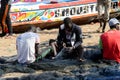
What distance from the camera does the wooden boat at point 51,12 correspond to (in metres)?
15.0

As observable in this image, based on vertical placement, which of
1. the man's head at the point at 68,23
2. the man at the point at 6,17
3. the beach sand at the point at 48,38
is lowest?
the beach sand at the point at 48,38

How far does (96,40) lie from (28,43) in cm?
369

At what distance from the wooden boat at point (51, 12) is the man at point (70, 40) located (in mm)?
4710

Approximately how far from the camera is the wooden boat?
15.0 meters

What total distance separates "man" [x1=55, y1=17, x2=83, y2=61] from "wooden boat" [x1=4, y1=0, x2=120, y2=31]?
4710mm

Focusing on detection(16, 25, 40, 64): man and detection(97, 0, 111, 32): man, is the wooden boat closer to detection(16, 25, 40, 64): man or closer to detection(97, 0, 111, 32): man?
detection(97, 0, 111, 32): man

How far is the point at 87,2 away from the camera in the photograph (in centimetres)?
1631

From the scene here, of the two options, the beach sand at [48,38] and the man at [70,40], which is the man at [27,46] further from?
the beach sand at [48,38]

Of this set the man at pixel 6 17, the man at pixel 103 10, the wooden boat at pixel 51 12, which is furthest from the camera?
the wooden boat at pixel 51 12

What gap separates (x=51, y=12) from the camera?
1555cm

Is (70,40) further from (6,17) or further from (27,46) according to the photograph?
(6,17)

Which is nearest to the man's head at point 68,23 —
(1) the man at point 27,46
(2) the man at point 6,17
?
(1) the man at point 27,46

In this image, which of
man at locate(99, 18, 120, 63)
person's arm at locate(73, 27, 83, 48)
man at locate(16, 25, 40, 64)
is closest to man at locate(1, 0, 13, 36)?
man at locate(16, 25, 40, 64)

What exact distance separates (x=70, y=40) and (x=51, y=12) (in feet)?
17.5
